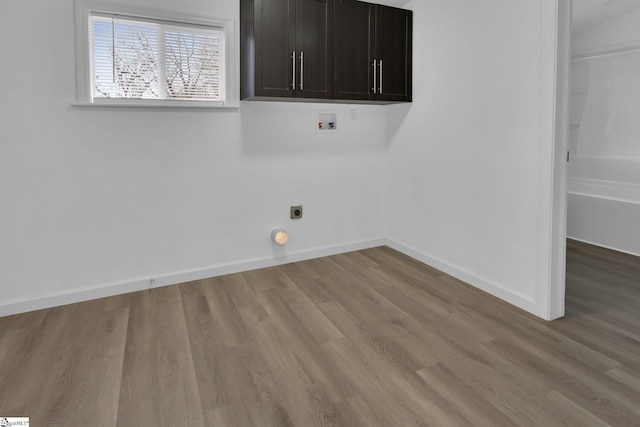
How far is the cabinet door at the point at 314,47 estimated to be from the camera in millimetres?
2898

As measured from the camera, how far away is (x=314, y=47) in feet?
9.68

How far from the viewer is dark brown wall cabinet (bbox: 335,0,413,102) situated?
3062 millimetres

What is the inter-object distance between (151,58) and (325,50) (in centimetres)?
128

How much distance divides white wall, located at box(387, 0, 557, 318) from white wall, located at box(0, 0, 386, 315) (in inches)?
25.3

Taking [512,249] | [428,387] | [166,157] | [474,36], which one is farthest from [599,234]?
[166,157]

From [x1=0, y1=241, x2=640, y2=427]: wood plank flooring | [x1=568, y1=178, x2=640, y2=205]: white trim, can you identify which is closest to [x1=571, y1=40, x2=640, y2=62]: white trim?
[x1=568, y1=178, x2=640, y2=205]: white trim

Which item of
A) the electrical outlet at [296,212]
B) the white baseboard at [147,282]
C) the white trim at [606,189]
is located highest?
the white trim at [606,189]

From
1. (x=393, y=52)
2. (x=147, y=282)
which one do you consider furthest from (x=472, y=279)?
(x=147, y=282)

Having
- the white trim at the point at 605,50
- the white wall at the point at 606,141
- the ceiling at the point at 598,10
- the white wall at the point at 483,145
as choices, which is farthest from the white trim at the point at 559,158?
the white trim at the point at 605,50

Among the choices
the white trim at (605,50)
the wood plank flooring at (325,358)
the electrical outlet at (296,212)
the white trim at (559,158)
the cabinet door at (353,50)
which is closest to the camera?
the wood plank flooring at (325,358)

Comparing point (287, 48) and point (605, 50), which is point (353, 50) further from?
point (605, 50)

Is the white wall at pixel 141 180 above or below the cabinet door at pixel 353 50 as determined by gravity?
below

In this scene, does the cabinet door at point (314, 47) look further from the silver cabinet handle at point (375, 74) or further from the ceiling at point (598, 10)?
the ceiling at point (598, 10)

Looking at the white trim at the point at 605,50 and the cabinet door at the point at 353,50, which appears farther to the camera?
the white trim at the point at 605,50
